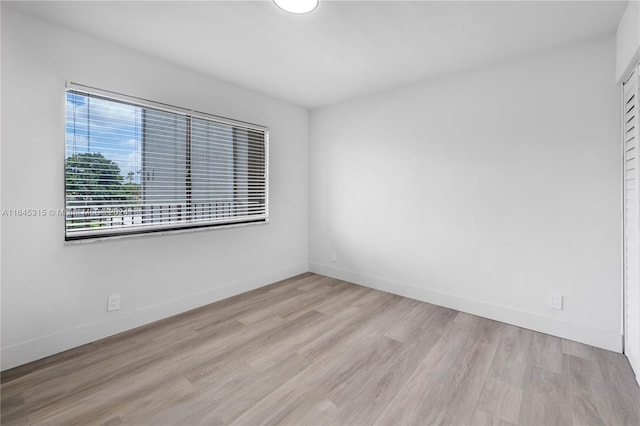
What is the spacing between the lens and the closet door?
1.91 metres

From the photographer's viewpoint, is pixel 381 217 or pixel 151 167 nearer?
pixel 151 167

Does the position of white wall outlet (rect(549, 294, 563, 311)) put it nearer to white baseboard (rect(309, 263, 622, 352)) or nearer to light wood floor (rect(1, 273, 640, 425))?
white baseboard (rect(309, 263, 622, 352))

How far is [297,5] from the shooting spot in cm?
196

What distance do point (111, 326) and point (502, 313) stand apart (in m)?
3.53

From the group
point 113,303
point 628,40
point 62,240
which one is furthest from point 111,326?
point 628,40

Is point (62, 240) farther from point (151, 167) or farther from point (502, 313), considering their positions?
point (502, 313)

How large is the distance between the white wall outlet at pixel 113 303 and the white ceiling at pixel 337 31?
7.02 ft

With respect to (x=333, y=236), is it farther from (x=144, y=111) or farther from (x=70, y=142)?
(x=70, y=142)

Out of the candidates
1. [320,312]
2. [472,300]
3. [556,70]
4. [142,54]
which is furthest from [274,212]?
[556,70]

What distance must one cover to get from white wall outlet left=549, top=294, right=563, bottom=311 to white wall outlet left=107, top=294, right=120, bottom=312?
3.75 metres

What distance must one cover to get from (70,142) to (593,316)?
4.37 metres

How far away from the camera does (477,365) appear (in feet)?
7.01

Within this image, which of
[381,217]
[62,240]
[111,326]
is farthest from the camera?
[381,217]

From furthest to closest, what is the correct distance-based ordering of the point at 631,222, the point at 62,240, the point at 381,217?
the point at 381,217, the point at 62,240, the point at 631,222
